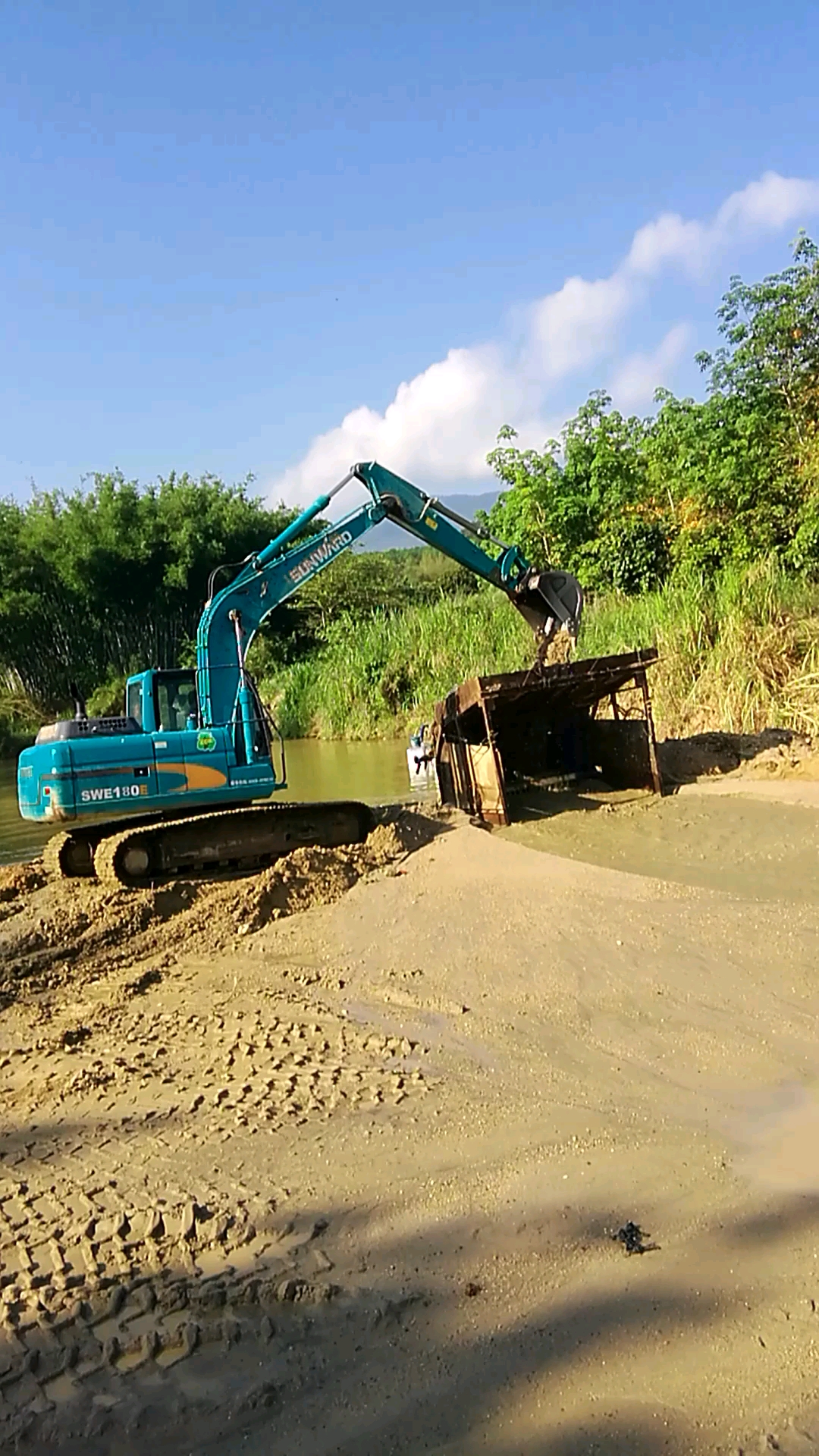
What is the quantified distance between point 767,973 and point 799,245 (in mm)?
22495

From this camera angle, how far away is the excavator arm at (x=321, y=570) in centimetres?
1141

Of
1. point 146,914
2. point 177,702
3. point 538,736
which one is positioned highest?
point 177,702

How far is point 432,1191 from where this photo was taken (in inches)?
145

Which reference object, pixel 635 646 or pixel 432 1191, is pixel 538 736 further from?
pixel 432 1191

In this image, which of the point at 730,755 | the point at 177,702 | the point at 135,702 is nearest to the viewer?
the point at 177,702

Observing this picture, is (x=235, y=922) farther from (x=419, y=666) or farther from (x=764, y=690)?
(x=419, y=666)

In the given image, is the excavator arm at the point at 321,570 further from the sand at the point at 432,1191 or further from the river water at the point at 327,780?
the sand at the point at 432,1191

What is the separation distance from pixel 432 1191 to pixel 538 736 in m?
10.8

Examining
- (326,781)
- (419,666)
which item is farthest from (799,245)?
(326,781)

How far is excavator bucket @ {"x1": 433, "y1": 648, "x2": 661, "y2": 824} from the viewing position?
12.0 meters

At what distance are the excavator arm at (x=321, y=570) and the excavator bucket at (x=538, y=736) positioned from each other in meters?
0.74

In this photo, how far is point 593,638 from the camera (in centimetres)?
1950

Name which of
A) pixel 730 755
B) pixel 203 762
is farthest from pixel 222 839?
pixel 730 755

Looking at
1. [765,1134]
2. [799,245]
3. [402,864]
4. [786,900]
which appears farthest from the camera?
[799,245]
